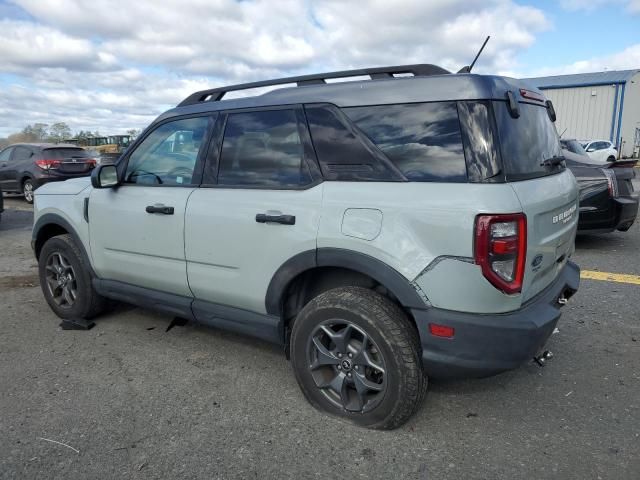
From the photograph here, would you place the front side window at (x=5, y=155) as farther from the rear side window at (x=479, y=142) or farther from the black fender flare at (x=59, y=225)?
the rear side window at (x=479, y=142)

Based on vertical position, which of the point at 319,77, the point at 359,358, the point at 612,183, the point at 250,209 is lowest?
the point at 359,358

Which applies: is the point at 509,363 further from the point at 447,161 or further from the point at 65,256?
the point at 65,256

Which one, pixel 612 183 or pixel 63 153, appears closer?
pixel 612 183

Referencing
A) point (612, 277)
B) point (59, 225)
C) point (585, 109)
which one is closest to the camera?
point (59, 225)

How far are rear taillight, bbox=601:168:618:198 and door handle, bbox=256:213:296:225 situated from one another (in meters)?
5.47

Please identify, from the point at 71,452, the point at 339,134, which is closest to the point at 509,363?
the point at 339,134

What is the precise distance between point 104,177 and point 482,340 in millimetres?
2845

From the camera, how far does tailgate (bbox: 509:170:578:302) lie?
2.43m

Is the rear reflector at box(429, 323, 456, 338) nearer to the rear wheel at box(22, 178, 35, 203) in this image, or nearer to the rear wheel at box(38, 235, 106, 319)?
the rear wheel at box(38, 235, 106, 319)

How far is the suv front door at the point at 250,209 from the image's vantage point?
2.83m

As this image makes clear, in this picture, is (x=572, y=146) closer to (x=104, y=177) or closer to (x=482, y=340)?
(x=482, y=340)

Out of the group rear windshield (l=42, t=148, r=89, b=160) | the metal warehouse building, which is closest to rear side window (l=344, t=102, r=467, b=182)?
rear windshield (l=42, t=148, r=89, b=160)

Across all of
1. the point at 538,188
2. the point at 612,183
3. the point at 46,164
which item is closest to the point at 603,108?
the point at 612,183

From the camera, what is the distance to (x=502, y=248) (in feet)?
7.53
